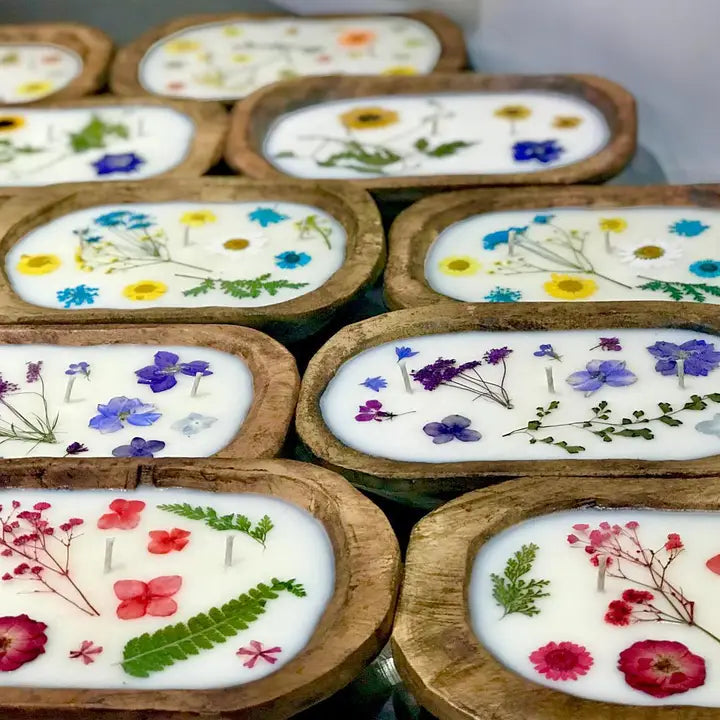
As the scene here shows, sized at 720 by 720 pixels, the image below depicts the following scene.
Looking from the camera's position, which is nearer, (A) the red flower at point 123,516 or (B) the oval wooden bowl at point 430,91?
(A) the red flower at point 123,516

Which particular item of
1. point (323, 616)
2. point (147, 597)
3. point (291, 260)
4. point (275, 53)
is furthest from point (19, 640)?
point (275, 53)

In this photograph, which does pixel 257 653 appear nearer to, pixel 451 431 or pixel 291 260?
pixel 451 431

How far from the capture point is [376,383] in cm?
132

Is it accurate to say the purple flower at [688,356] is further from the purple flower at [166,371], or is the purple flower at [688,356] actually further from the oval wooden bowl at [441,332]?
the purple flower at [166,371]

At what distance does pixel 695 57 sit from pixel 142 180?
90cm

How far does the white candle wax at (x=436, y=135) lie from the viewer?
1877 mm

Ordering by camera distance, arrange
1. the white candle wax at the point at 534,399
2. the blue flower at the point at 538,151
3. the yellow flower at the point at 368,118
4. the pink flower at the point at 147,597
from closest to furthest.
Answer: the pink flower at the point at 147,597 → the white candle wax at the point at 534,399 → the blue flower at the point at 538,151 → the yellow flower at the point at 368,118

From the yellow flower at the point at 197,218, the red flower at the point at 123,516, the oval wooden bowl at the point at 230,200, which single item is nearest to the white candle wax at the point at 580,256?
the oval wooden bowl at the point at 230,200

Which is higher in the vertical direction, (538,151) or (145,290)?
(538,151)

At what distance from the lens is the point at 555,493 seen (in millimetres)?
1117

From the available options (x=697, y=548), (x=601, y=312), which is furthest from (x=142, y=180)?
(x=697, y=548)

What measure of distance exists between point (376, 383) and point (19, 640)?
0.47 metres

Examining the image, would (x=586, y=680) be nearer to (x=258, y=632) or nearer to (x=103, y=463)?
(x=258, y=632)

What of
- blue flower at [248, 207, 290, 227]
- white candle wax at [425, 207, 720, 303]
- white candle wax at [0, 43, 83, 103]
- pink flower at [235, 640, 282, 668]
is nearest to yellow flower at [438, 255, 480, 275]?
white candle wax at [425, 207, 720, 303]
